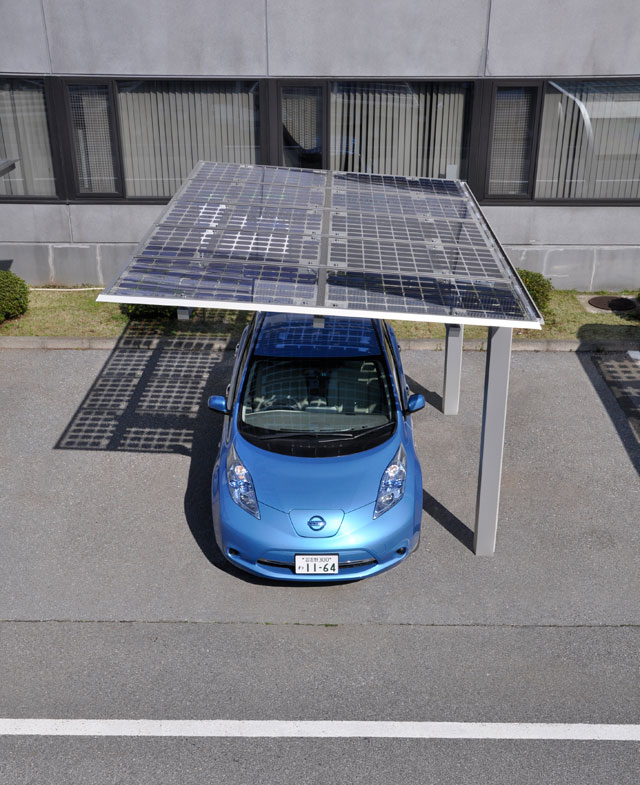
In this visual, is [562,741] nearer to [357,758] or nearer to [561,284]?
[357,758]

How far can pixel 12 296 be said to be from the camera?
40.5 feet

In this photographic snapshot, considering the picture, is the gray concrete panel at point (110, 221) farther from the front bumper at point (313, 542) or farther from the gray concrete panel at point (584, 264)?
the front bumper at point (313, 542)

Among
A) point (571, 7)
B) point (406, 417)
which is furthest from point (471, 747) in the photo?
point (571, 7)

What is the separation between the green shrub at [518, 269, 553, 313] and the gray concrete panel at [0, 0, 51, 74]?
787 cm

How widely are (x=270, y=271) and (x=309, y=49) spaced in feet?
23.0

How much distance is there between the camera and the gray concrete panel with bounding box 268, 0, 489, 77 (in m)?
12.3

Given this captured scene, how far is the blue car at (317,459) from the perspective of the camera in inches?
269

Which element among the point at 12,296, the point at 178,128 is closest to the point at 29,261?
the point at 12,296

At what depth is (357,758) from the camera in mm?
5504

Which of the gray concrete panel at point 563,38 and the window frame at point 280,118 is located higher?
the gray concrete panel at point 563,38

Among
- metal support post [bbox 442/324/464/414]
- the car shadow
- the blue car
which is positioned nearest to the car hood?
the blue car

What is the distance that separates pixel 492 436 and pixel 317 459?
1508 millimetres

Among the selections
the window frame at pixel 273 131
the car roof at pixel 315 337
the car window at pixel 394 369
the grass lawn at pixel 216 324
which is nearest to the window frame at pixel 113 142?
the window frame at pixel 273 131

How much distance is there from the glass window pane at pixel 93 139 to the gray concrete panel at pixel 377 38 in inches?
110
